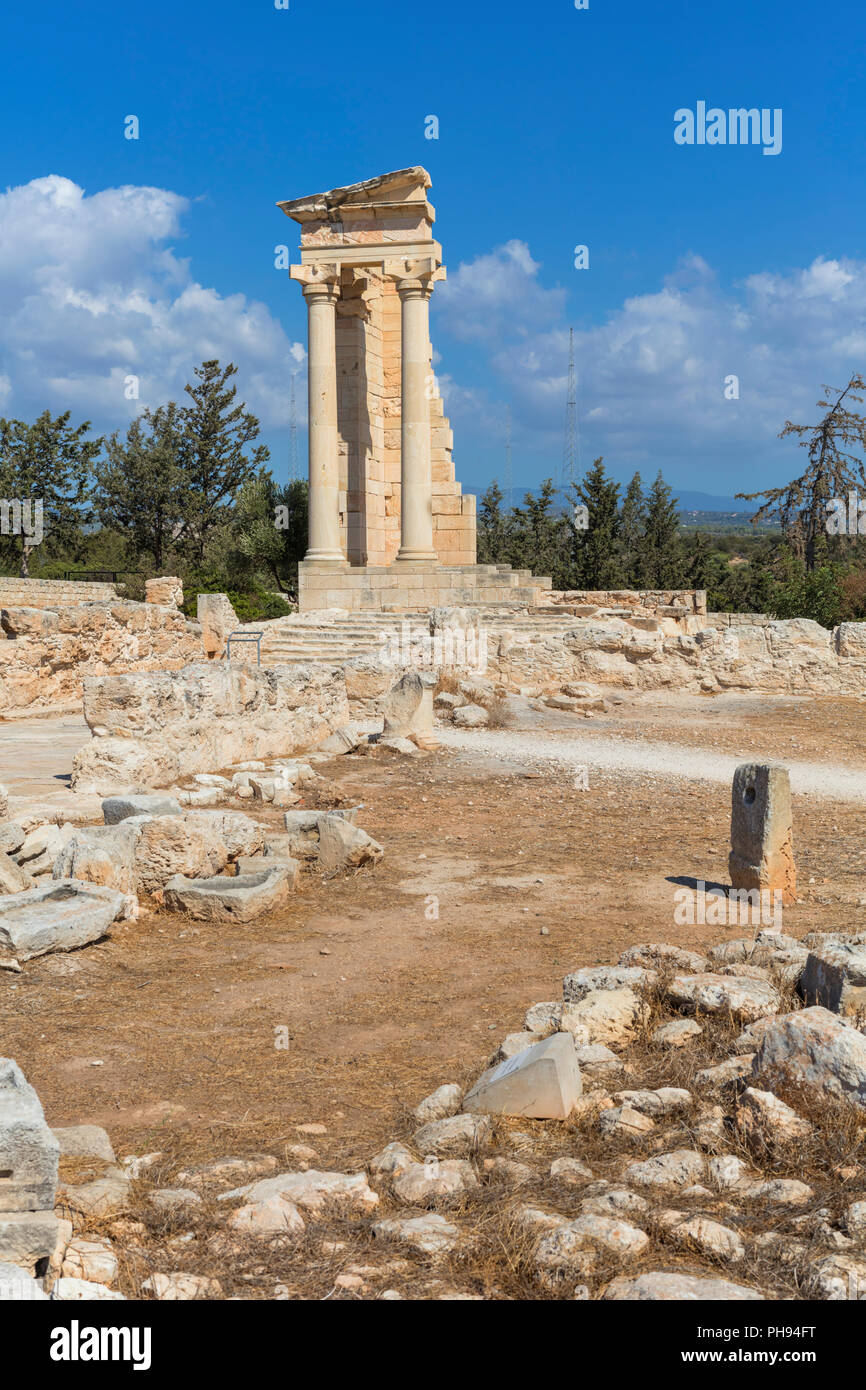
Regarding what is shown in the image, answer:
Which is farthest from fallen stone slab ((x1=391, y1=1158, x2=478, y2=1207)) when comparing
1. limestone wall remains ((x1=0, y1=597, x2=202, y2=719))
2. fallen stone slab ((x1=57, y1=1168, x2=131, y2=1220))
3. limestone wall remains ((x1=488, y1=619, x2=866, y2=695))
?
limestone wall remains ((x1=488, y1=619, x2=866, y2=695))

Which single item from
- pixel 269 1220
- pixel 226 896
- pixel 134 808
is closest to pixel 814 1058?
pixel 269 1220

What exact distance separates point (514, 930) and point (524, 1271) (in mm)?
3457

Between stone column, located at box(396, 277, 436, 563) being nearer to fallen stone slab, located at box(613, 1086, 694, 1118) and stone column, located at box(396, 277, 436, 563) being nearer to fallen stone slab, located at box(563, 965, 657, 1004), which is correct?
fallen stone slab, located at box(563, 965, 657, 1004)

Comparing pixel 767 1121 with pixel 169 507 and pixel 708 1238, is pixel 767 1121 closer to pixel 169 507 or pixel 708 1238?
pixel 708 1238

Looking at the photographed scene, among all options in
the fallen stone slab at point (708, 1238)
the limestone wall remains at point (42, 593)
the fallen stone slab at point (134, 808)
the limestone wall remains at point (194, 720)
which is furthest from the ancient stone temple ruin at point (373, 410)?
the fallen stone slab at point (708, 1238)

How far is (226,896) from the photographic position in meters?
6.48

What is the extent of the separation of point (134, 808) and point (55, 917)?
1.80 metres

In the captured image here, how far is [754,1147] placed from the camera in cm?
345

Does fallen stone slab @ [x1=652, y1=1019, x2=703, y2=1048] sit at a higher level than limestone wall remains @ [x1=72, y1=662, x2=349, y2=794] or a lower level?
lower

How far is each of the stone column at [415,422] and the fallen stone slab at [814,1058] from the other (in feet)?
63.7

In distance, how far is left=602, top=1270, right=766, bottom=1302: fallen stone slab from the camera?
2.67 metres

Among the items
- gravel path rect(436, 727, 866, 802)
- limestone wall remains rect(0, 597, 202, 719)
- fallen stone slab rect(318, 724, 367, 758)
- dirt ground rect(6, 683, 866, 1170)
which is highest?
limestone wall remains rect(0, 597, 202, 719)

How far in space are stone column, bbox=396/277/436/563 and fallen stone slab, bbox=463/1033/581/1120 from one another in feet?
62.9
